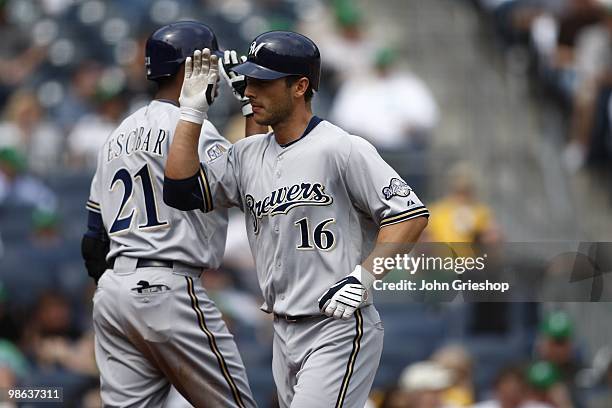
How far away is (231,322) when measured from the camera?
8.98 metres

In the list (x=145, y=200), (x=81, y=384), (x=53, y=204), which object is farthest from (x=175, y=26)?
(x=53, y=204)

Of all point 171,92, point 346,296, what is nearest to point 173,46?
point 171,92

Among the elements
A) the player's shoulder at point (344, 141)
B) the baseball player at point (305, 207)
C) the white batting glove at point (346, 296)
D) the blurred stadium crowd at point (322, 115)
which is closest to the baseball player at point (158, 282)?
the baseball player at point (305, 207)

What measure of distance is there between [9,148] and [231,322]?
2.55 meters

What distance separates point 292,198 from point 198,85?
0.56 metres

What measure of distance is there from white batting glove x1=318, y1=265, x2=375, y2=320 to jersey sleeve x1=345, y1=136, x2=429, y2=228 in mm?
238

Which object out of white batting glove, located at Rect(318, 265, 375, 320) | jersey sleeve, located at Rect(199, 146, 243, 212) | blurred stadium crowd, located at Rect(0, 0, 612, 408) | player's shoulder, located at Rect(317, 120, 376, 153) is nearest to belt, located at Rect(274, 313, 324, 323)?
white batting glove, located at Rect(318, 265, 375, 320)

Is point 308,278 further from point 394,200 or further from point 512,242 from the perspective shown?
point 512,242

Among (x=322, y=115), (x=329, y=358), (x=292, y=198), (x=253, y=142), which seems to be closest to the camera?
(x=329, y=358)

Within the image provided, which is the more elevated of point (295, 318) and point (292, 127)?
point (292, 127)

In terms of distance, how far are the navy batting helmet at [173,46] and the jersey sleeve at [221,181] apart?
1.55ft

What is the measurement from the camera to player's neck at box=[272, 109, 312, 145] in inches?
201

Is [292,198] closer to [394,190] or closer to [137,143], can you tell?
[394,190]

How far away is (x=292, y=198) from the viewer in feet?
16.3
